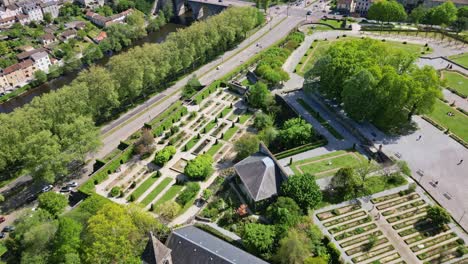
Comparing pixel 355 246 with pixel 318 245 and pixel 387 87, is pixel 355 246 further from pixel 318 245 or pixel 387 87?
pixel 387 87

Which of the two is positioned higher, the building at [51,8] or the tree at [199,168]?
the building at [51,8]

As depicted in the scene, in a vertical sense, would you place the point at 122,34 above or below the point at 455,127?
above

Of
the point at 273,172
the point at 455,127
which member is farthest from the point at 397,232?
the point at 455,127

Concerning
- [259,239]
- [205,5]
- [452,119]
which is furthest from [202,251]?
[205,5]

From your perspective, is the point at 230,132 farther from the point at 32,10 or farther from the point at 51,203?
the point at 32,10

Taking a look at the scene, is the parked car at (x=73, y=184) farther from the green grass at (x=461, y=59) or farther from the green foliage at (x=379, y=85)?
the green grass at (x=461, y=59)

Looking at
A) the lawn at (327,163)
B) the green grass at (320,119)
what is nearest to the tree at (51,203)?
the lawn at (327,163)

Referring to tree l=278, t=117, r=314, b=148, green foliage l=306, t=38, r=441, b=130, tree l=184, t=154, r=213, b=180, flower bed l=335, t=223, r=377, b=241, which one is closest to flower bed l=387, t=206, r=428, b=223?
flower bed l=335, t=223, r=377, b=241
